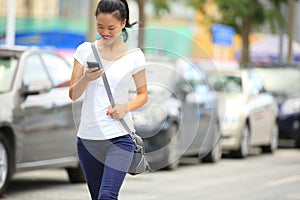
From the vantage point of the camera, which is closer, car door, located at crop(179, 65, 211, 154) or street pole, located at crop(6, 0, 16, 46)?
car door, located at crop(179, 65, 211, 154)

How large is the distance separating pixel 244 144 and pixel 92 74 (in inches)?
511

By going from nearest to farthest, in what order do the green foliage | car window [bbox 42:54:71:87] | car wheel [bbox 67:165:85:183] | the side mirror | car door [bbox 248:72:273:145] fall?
1. the side mirror
2. car window [bbox 42:54:71:87]
3. car wheel [bbox 67:165:85:183]
4. car door [bbox 248:72:273:145]
5. the green foliage

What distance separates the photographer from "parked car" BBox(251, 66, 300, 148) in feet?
70.2

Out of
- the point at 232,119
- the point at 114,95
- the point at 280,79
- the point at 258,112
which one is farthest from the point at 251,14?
the point at 114,95

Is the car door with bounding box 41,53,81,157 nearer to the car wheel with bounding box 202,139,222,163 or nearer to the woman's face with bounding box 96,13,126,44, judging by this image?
the car wheel with bounding box 202,139,222,163

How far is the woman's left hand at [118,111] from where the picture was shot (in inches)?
236

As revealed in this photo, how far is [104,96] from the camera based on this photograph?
239 inches

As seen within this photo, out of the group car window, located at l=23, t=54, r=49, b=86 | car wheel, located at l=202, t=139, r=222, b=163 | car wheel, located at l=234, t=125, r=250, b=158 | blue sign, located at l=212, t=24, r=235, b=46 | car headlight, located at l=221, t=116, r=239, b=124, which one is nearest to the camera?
car window, located at l=23, t=54, r=49, b=86

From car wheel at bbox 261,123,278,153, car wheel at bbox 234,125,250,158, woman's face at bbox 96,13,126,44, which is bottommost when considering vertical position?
car wheel at bbox 261,123,278,153

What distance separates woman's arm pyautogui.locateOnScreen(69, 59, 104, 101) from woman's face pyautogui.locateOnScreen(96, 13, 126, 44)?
0.77ft

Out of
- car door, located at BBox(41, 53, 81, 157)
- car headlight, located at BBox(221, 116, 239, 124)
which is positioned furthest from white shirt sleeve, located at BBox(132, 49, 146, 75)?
car headlight, located at BBox(221, 116, 239, 124)

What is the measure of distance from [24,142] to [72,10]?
24638mm

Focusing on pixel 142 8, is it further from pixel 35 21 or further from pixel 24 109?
pixel 35 21

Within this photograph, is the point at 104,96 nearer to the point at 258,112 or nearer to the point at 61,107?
the point at 61,107
